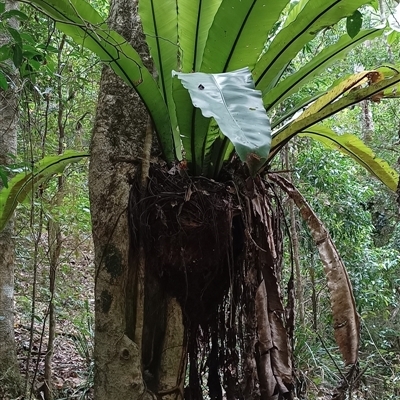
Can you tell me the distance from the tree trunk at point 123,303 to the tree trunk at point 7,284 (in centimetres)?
92

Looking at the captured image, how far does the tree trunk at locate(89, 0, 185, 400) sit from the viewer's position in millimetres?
Answer: 1224

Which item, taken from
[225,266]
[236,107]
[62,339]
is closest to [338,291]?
[225,266]

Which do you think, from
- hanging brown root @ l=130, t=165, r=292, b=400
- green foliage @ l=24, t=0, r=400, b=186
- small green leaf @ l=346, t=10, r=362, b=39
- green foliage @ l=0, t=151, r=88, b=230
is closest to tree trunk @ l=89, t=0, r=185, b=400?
hanging brown root @ l=130, t=165, r=292, b=400

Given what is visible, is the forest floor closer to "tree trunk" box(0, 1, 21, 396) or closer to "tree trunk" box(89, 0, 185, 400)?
"tree trunk" box(0, 1, 21, 396)

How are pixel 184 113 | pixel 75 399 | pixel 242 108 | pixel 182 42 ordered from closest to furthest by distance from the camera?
pixel 242 108 < pixel 184 113 < pixel 182 42 < pixel 75 399

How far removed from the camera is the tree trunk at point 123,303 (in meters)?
1.22

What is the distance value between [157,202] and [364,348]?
3.33 m

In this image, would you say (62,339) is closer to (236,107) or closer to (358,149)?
(358,149)

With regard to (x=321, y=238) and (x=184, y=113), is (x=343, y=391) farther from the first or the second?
(x=184, y=113)

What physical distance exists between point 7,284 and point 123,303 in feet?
3.82

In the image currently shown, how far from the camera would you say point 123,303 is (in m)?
1.25

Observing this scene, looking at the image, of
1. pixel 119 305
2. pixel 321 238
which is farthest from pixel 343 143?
pixel 119 305

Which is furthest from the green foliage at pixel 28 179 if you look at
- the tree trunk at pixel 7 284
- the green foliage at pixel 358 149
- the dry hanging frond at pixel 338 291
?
the green foliage at pixel 358 149

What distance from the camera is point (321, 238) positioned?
142 centimetres
